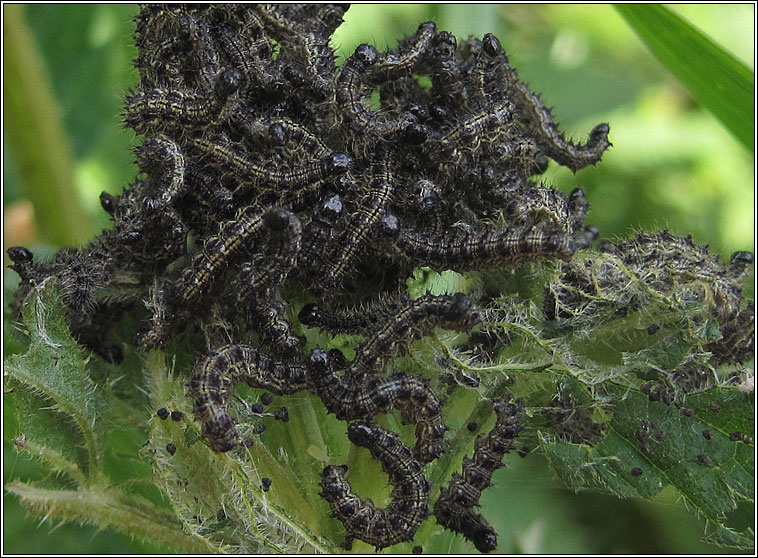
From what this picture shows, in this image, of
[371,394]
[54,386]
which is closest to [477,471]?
[371,394]

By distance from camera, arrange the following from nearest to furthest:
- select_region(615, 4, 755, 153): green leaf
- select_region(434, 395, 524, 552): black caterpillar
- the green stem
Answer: select_region(434, 395, 524, 552): black caterpillar, select_region(615, 4, 755, 153): green leaf, the green stem

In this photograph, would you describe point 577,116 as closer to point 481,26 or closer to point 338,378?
point 481,26

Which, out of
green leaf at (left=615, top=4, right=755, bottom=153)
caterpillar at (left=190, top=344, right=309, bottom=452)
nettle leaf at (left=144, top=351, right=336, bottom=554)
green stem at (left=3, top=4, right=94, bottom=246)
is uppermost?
green stem at (left=3, top=4, right=94, bottom=246)

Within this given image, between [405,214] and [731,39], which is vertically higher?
[731,39]

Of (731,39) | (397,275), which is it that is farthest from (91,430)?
(731,39)

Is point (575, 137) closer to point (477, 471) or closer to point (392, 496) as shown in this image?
point (477, 471)

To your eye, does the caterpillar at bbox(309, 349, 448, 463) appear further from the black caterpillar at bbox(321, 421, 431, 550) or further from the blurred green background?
the blurred green background

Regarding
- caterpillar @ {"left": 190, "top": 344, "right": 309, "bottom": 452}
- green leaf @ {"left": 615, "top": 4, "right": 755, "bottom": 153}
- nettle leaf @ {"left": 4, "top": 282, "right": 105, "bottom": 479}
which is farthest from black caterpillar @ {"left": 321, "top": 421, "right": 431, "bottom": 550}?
green leaf @ {"left": 615, "top": 4, "right": 755, "bottom": 153}
